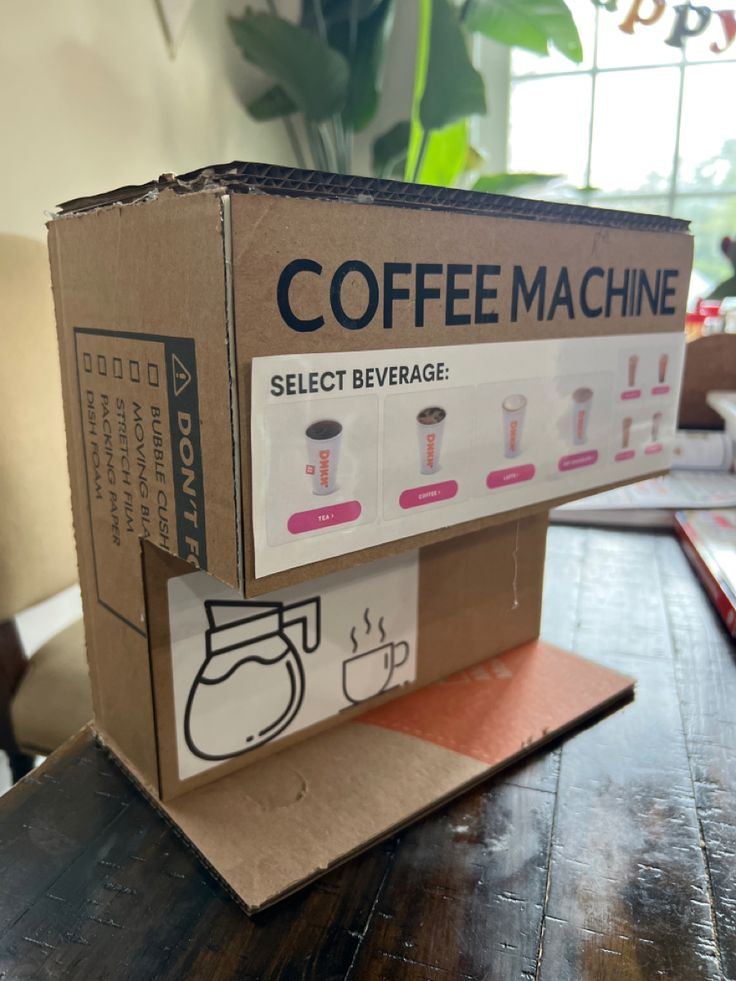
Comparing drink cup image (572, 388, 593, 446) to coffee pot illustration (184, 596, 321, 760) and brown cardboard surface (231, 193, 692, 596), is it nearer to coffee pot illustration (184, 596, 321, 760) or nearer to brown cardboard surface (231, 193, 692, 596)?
brown cardboard surface (231, 193, 692, 596)

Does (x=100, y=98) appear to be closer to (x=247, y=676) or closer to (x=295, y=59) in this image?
(x=295, y=59)

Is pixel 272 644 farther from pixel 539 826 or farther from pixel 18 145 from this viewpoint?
pixel 18 145

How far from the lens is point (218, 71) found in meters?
1.65

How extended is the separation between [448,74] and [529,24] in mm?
253

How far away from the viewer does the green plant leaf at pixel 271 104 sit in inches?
69.1

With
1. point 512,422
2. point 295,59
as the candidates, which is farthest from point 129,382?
point 295,59

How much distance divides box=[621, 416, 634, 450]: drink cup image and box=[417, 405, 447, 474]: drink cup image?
26cm

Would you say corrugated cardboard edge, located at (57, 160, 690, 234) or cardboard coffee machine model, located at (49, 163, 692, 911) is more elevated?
corrugated cardboard edge, located at (57, 160, 690, 234)

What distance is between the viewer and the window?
2461mm

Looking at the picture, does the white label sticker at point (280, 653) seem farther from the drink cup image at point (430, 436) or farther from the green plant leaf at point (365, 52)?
the green plant leaf at point (365, 52)

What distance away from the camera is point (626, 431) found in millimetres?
708

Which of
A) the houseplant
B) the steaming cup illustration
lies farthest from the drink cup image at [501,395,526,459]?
the houseplant

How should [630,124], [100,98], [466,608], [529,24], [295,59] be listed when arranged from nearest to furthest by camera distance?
[466,608]
[100,98]
[295,59]
[529,24]
[630,124]

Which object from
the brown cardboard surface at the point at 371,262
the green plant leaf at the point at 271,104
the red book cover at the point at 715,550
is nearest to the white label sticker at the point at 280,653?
the brown cardboard surface at the point at 371,262
